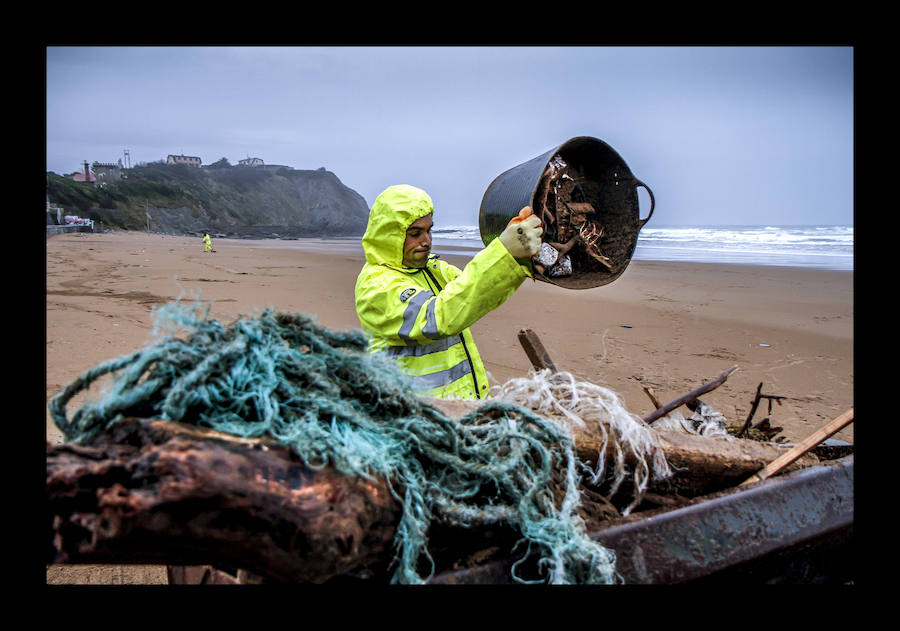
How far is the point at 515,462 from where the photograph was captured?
136 cm

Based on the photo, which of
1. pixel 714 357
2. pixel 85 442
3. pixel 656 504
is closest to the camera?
pixel 85 442

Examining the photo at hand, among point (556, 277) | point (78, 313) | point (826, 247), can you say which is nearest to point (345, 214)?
point (826, 247)

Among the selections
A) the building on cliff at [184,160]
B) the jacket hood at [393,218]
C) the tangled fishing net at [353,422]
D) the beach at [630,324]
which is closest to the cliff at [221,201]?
the building on cliff at [184,160]

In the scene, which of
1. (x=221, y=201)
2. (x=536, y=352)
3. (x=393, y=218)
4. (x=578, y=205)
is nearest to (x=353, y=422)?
(x=536, y=352)

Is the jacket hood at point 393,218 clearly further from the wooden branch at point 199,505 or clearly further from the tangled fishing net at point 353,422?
the wooden branch at point 199,505

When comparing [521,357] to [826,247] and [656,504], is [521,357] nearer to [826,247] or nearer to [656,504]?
[656,504]

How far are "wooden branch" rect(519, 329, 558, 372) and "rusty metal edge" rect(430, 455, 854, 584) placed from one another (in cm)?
90

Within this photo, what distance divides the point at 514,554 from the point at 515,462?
0.23 metres

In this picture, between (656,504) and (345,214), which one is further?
(345,214)

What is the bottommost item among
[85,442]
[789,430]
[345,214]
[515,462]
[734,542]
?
[789,430]

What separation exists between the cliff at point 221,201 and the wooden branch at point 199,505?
41556 mm

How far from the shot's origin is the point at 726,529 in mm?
A: 1581

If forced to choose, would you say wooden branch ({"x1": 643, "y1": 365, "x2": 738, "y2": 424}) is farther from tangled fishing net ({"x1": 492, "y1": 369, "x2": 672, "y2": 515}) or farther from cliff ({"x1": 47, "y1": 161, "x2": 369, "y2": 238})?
cliff ({"x1": 47, "y1": 161, "x2": 369, "y2": 238})

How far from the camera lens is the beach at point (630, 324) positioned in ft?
20.5
